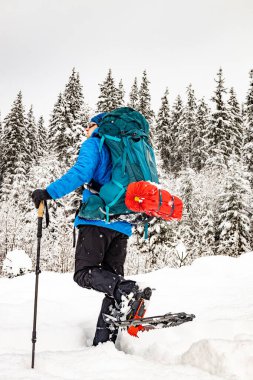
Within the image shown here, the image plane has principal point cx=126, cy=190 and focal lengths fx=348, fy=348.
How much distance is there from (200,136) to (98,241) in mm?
46821

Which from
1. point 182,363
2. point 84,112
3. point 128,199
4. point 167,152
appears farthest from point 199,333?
point 167,152

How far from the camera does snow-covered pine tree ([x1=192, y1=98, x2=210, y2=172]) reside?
44725 mm

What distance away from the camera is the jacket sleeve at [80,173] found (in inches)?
114

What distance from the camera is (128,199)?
2895 millimetres

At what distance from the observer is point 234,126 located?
137 ft

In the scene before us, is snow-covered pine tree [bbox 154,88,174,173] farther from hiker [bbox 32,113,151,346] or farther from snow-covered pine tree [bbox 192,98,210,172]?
hiker [bbox 32,113,151,346]

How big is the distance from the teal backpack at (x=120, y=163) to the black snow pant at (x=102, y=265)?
0.21 meters

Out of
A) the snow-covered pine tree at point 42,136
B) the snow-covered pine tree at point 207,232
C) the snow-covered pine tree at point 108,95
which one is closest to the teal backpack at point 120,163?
the snow-covered pine tree at point 207,232

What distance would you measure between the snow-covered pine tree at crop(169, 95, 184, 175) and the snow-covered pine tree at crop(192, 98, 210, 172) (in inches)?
103

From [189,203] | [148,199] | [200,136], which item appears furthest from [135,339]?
[200,136]

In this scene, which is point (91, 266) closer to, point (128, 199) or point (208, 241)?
point (128, 199)

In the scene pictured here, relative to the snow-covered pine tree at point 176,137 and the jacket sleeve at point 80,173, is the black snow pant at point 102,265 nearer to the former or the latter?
the jacket sleeve at point 80,173

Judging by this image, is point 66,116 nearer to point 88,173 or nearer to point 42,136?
point 42,136

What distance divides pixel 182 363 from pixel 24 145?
1680 inches
